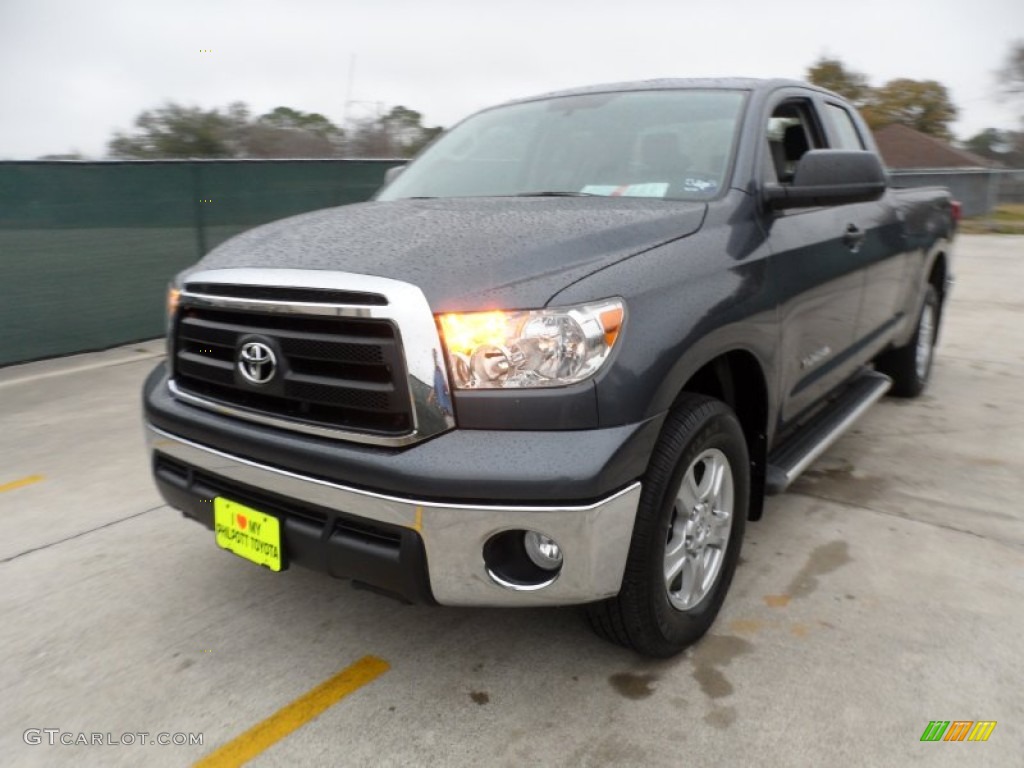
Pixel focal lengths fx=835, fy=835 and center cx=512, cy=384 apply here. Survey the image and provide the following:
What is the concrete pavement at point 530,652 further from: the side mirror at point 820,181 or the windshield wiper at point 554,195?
the windshield wiper at point 554,195

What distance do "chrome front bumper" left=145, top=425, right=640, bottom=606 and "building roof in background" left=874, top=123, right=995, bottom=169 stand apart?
47245 millimetres

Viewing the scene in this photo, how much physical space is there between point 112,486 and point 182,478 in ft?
5.76

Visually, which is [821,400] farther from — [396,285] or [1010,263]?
[1010,263]

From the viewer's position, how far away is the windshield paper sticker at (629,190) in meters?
2.97

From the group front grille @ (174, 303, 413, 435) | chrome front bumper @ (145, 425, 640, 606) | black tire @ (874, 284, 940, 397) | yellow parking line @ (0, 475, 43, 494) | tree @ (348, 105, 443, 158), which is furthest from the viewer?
tree @ (348, 105, 443, 158)

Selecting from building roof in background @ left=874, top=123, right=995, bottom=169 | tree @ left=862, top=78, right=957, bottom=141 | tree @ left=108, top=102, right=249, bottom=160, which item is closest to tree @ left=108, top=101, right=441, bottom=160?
tree @ left=108, top=102, right=249, bottom=160

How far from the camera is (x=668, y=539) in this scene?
8.20ft

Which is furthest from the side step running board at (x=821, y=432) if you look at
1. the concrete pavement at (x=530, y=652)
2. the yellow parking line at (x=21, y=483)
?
the yellow parking line at (x=21, y=483)

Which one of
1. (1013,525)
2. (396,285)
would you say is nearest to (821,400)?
(1013,525)

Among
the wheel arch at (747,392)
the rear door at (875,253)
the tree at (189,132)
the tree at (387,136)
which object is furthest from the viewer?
the tree at (189,132)

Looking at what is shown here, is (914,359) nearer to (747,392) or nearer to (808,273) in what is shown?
(808,273)

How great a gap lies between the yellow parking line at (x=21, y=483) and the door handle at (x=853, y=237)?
13.4 feet

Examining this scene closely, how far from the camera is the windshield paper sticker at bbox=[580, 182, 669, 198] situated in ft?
9.76

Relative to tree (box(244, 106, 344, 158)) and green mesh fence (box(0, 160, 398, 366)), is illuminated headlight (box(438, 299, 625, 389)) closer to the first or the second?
green mesh fence (box(0, 160, 398, 366))
